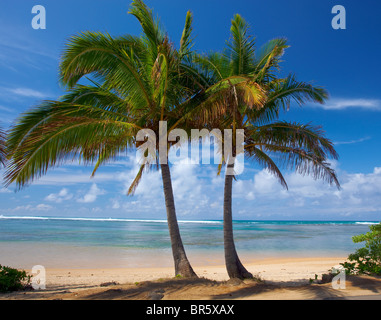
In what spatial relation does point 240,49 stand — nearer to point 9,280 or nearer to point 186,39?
point 186,39

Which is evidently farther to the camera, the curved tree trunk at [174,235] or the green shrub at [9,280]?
the curved tree trunk at [174,235]

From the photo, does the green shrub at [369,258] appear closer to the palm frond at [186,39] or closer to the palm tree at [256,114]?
the palm tree at [256,114]

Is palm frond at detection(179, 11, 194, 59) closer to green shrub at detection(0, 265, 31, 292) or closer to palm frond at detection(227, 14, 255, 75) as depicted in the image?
palm frond at detection(227, 14, 255, 75)

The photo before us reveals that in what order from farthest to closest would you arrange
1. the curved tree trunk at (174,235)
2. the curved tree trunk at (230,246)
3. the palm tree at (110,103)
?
1. the curved tree trunk at (230,246)
2. the curved tree trunk at (174,235)
3. the palm tree at (110,103)

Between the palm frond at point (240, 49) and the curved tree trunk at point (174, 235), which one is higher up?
the palm frond at point (240, 49)

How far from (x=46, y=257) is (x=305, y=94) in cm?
1541

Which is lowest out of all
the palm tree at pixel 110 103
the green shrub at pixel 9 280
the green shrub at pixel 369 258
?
the green shrub at pixel 9 280

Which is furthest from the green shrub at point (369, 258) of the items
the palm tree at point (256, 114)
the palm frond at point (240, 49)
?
the palm frond at point (240, 49)

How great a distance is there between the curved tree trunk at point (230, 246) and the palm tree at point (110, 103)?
1.17 m

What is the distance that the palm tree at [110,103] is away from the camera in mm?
7242

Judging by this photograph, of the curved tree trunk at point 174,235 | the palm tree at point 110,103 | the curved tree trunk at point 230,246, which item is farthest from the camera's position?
the curved tree trunk at point 230,246

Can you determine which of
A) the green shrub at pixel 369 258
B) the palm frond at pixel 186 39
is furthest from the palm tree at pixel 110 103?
the green shrub at pixel 369 258

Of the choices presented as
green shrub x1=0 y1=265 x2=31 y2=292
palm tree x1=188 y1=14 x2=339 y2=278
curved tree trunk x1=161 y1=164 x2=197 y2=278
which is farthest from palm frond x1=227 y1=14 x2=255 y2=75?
→ green shrub x1=0 y1=265 x2=31 y2=292

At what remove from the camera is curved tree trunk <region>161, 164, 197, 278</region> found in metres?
8.80
